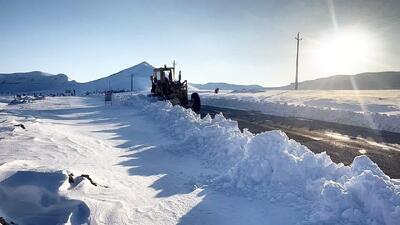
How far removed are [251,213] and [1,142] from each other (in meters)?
7.14

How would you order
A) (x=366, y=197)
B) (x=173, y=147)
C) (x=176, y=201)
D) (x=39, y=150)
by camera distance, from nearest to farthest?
(x=366, y=197) < (x=176, y=201) < (x=39, y=150) < (x=173, y=147)

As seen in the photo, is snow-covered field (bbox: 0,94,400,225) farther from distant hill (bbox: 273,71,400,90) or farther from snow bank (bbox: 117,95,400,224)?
distant hill (bbox: 273,71,400,90)

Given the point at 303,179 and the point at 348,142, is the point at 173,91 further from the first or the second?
the point at 303,179

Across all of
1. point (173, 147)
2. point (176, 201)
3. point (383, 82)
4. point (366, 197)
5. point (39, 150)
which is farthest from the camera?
point (383, 82)

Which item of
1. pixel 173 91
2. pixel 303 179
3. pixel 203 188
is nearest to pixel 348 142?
pixel 303 179

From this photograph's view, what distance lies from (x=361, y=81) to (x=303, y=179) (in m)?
115

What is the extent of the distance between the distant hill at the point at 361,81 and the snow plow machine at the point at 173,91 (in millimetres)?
82293

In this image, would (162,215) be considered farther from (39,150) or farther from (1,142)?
(1,142)

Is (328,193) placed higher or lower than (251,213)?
higher

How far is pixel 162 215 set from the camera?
6.61 m

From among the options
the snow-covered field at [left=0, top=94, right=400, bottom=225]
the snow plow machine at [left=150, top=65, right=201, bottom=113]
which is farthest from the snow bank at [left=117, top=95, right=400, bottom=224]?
the snow plow machine at [left=150, top=65, right=201, bottom=113]

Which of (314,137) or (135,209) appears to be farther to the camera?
(314,137)

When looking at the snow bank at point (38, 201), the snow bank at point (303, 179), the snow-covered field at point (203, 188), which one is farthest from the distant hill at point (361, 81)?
the snow bank at point (38, 201)

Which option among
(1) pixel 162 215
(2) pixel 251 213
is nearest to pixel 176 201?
(1) pixel 162 215
